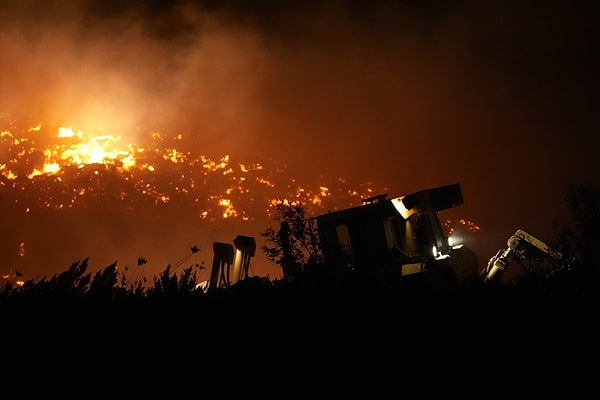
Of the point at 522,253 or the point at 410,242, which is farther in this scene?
the point at 410,242

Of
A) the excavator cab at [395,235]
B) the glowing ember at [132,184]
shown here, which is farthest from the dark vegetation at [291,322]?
the glowing ember at [132,184]

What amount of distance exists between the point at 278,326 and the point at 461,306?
241 centimetres

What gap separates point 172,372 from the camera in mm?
2736

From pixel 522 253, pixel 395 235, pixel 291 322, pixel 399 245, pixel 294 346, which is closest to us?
pixel 294 346

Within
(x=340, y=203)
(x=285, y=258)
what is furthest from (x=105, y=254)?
(x=285, y=258)

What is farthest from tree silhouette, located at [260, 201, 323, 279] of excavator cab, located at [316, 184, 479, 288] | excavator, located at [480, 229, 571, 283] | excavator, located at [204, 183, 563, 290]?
excavator, located at [480, 229, 571, 283]

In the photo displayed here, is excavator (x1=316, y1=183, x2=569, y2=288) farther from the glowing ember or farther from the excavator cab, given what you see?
the glowing ember

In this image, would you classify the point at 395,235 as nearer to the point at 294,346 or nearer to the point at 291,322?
the point at 291,322

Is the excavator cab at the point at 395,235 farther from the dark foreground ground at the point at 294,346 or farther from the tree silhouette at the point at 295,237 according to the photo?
the dark foreground ground at the point at 294,346

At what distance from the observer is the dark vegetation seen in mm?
2979

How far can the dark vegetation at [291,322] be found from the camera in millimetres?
2979

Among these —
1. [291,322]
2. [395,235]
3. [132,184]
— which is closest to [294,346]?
[291,322]

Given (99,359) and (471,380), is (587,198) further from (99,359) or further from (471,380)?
(99,359)

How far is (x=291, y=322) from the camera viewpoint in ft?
11.8
